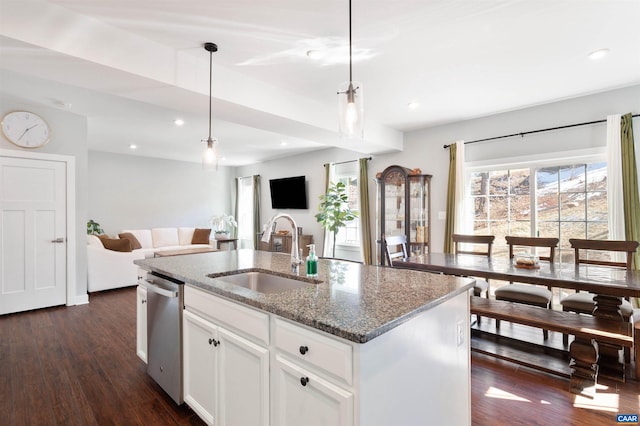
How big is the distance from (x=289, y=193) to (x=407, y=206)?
3.26 meters

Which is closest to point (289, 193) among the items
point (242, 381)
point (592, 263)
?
point (592, 263)

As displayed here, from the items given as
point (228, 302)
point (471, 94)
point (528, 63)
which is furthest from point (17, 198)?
point (528, 63)

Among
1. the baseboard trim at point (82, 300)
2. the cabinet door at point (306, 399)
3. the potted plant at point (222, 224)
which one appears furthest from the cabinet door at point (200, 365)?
the potted plant at point (222, 224)

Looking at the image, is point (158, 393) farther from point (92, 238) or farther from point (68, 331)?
point (92, 238)

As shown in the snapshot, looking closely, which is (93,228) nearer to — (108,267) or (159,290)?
(108,267)

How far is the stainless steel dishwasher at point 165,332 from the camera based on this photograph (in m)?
1.92

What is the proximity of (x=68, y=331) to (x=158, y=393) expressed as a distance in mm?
1908

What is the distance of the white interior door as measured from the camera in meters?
3.81

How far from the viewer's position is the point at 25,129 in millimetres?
3857

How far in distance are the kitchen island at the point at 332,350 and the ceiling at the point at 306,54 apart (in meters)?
1.74

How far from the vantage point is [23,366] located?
256cm

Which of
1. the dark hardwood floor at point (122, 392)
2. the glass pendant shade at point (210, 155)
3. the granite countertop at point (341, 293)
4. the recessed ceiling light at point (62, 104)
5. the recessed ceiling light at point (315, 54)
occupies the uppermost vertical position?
the recessed ceiling light at point (62, 104)

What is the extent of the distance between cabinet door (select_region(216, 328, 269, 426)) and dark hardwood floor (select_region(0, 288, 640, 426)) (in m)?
0.53

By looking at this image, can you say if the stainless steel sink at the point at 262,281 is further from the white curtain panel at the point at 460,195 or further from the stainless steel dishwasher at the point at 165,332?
the white curtain panel at the point at 460,195
